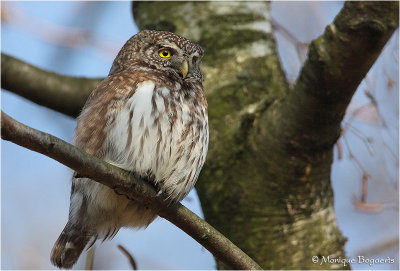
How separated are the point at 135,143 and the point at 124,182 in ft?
1.63

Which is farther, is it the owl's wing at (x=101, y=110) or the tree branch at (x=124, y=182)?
the owl's wing at (x=101, y=110)

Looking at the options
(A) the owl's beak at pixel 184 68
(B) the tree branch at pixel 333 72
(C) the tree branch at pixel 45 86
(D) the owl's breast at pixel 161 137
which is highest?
(B) the tree branch at pixel 333 72

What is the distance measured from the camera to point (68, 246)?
3498mm

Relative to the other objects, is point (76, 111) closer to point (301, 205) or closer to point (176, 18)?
point (176, 18)

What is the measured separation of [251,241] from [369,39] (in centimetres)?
161

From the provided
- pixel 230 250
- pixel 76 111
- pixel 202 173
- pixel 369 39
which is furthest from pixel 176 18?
pixel 230 250

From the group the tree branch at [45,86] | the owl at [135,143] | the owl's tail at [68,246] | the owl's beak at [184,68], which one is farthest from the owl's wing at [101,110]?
the tree branch at [45,86]

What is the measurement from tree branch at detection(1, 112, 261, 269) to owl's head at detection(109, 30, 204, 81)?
3.56 ft

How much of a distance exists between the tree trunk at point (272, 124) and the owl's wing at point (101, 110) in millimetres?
821

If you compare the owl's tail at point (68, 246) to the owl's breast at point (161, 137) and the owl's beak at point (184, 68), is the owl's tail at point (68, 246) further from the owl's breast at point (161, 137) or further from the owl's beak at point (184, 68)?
the owl's beak at point (184, 68)

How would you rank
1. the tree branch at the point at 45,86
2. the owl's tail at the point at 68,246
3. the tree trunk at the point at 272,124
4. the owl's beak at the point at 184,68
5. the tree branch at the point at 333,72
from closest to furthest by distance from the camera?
the tree branch at the point at 333,72 → the tree trunk at the point at 272,124 → the owl's tail at the point at 68,246 → the owl's beak at the point at 184,68 → the tree branch at the point at 45,86

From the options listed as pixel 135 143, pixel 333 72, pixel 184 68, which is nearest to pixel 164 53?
pixel 184 68

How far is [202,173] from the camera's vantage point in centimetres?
386

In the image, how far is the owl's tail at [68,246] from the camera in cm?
346
